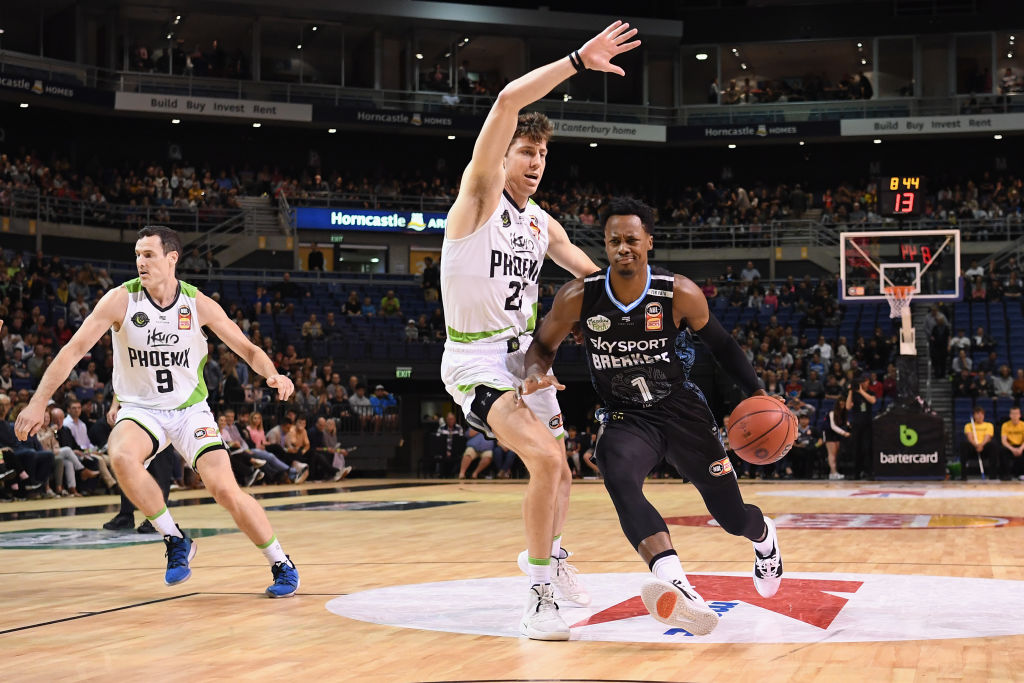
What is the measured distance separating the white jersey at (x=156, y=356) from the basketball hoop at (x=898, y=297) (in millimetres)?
15960

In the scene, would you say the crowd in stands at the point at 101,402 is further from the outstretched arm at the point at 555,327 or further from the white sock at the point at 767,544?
the white sock at the point at 767,544

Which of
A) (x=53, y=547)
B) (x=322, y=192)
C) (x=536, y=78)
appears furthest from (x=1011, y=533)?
(x=322, y=192)

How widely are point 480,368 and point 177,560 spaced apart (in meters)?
2.40

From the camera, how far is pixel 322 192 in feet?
109

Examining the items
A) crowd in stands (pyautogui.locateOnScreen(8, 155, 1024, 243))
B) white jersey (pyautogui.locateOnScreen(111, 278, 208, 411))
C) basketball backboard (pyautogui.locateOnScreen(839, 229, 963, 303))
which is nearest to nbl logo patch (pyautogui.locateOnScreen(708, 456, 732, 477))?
white jersey (pyautogui.locateOnScreen(111, 278, 208, 411))

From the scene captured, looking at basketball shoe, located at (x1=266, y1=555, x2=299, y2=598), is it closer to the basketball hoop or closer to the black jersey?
the black jersey

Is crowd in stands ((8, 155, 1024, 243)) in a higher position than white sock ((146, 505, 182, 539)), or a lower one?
higher

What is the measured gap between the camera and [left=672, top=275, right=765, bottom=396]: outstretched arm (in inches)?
199

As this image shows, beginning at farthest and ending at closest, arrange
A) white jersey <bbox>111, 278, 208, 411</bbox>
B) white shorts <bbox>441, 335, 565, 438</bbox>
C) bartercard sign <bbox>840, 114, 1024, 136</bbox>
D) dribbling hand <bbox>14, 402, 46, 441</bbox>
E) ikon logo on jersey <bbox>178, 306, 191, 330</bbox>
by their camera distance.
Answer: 1. bartercard sign <bbox>840, 114, 1024, 136</bbox>
2. ikon logo on jersey <bbox>178, 306, 191, 330</bbox>
3. white jersey <bbox>111, 278, 208, 411</bbox>
4. dribbling hand <bbox>14, 402, 46, 441</bbox>
5. white shorts <bbox>441, 335, 565, 438</bbox>

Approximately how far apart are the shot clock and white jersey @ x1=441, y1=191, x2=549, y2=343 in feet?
58.3

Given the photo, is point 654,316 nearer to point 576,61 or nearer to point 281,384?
point 576,61

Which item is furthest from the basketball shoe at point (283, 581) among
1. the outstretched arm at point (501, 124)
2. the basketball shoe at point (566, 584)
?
the outstretched arm at point (501, 124)

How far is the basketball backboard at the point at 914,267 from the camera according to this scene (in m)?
20.6

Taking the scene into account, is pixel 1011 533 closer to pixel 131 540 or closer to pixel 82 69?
pixel 131 540
